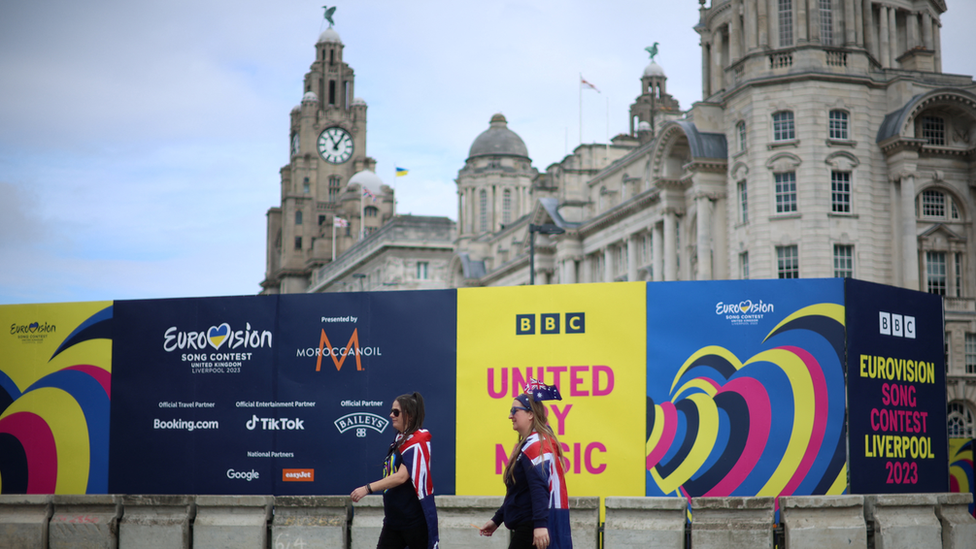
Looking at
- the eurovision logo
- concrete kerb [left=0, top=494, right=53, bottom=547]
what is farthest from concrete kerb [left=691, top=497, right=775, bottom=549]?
concrete kerb [left=0, top=494, right=53, bottom=547]

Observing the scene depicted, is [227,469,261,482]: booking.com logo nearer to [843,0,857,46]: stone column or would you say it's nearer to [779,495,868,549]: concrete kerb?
[779,495,868,549]: concrete kerb

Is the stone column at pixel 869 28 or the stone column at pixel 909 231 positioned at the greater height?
the stone column at pixel 869 28

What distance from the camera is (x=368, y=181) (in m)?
125

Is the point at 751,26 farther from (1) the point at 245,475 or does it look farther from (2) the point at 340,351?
(1) the point at 245,475

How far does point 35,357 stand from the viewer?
52.6ft

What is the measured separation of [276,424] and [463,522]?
3388mm

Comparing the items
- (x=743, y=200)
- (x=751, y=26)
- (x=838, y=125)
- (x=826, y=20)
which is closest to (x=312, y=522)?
(x=743, y=200)

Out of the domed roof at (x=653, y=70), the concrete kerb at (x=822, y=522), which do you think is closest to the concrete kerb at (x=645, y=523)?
the concrete kerb at (x=822, y=522)

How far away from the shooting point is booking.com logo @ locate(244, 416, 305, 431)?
47.8ft

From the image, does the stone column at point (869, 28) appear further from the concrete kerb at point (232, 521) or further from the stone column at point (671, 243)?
the concrete kerb at point (232, 521)

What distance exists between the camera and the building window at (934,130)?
45875 millimetres

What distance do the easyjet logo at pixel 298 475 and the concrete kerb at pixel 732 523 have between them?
5322 mm

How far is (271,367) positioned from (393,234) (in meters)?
85.7

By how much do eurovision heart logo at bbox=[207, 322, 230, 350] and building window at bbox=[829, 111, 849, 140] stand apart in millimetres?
34409
